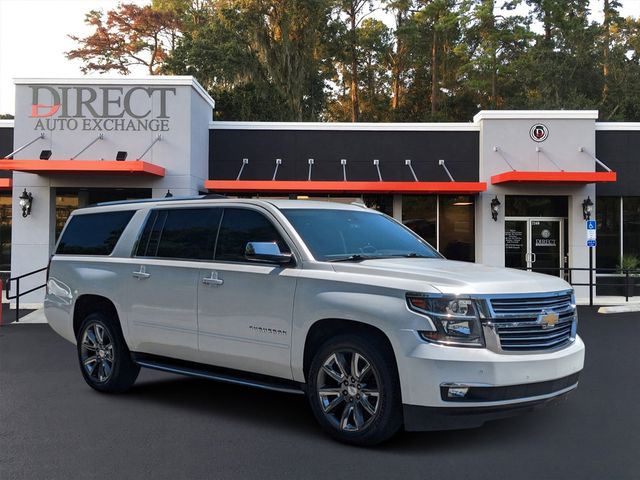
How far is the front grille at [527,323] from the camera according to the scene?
5.25 metres

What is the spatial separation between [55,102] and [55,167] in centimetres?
243

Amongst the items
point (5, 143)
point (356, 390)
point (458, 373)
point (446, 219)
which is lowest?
point (356, 390)

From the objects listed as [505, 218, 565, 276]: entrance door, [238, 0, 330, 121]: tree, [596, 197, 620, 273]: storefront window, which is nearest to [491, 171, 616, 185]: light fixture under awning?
[505, 218, 565, 276]: entrance door

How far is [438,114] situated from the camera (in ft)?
141

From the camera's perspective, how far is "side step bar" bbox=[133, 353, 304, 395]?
6.08 metres

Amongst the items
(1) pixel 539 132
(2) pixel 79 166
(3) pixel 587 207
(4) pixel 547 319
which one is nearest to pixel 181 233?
(4) pixel 547 319

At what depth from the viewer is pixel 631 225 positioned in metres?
22.7

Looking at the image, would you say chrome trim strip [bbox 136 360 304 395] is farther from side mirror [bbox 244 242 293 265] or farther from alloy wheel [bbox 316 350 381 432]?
side mirror [bbox 244 242 293 265]

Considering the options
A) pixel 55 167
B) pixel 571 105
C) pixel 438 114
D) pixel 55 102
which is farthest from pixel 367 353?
pixel 438 114

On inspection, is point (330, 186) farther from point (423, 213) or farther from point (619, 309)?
point (619, 309)

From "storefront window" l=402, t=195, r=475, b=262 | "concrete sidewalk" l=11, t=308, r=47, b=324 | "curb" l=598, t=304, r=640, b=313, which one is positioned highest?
"storefront window" l=402, t=195, r=475, b=262

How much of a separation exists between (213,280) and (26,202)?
14.1 metres

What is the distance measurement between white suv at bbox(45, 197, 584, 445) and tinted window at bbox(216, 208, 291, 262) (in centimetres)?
1

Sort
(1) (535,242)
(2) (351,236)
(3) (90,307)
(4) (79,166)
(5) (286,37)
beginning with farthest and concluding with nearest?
(5) (286,37)
(1) (535,242)
(4) (79,166)
(3) (90,307)
(2) (351,236)
